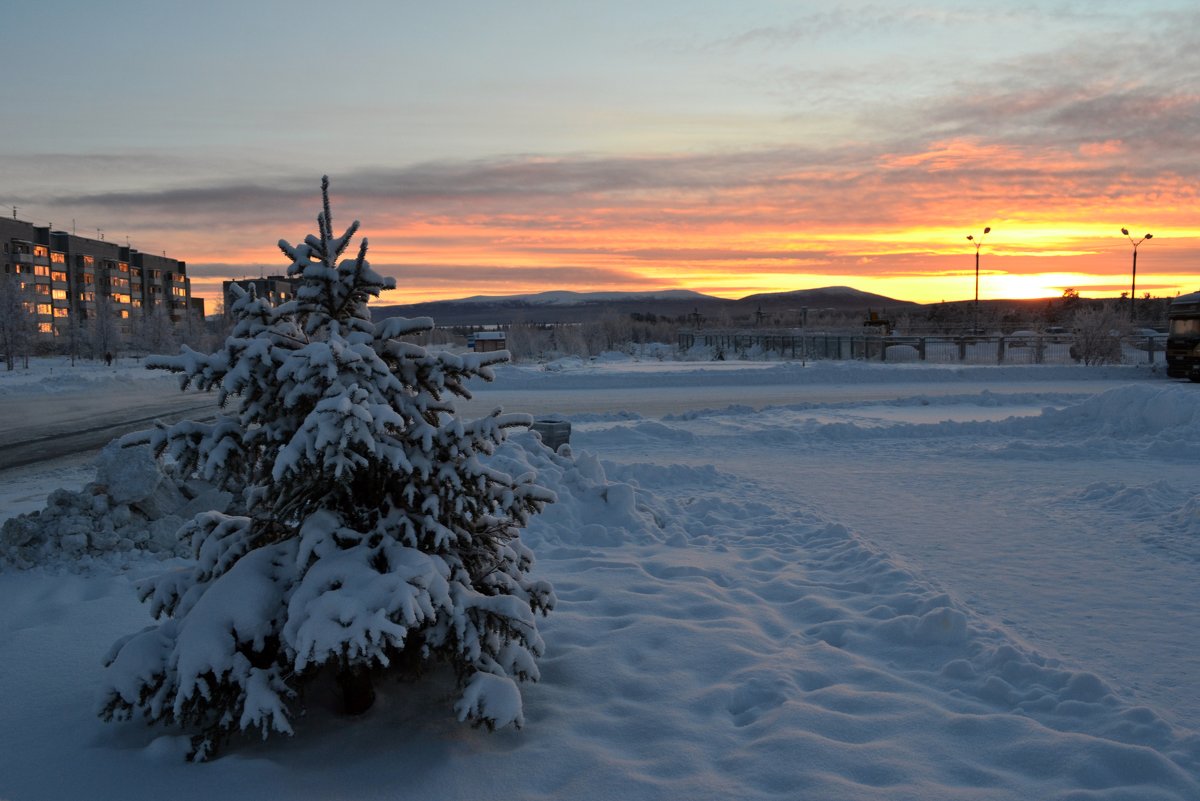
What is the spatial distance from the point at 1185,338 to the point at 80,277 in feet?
375

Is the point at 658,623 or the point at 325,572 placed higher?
the point at 325,572

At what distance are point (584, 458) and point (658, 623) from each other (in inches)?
181

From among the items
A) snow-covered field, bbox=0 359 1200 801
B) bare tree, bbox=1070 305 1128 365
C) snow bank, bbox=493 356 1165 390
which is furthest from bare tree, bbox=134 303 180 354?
snow-covered field, bbox=0 359 1200 801

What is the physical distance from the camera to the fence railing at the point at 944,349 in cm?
4134

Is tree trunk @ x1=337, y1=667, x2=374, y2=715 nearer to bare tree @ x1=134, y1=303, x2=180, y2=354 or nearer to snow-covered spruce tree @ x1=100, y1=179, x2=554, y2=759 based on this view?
snow-covered spruce tree @ x1=100, y1=179, x2=554, y2=759

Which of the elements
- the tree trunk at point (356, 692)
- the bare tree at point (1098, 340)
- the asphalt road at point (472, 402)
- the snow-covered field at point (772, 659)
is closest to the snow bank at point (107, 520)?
the snow-covered field at point (772, 659)

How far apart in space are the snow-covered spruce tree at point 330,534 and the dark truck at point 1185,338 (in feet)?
103

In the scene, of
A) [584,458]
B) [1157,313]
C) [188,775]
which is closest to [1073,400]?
[584,458]

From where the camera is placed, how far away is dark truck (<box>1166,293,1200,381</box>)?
2867 centimetres

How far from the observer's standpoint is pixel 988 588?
713cm

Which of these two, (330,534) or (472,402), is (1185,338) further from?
(330,534)

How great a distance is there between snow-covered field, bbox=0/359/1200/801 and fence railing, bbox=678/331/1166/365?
3184 centimetres

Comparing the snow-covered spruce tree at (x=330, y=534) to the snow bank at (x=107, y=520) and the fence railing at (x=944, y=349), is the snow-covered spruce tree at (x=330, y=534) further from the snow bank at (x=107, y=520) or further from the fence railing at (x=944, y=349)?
the fence railing at (x=944, y=349)

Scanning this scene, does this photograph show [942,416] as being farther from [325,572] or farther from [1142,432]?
[325,572]
